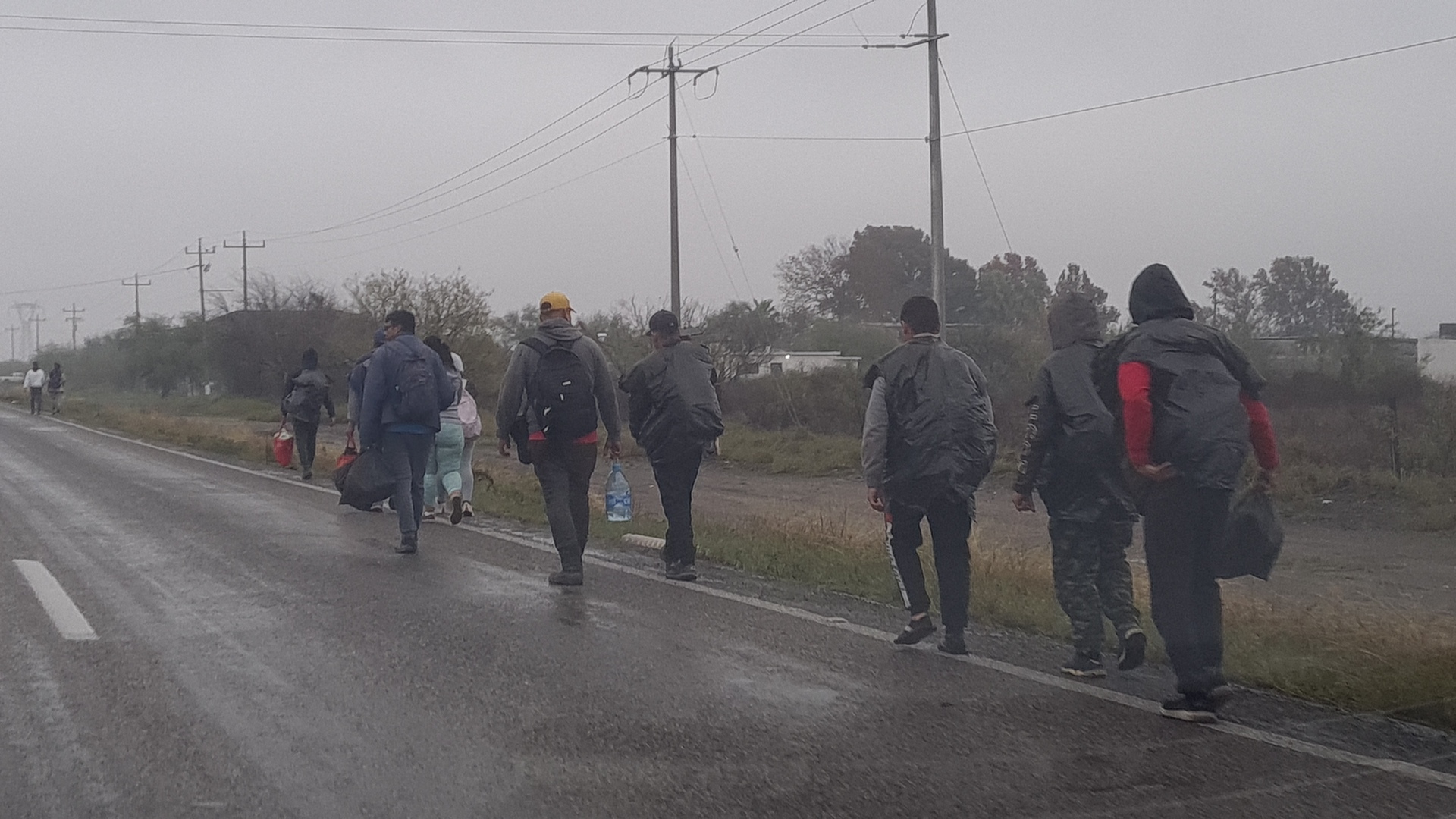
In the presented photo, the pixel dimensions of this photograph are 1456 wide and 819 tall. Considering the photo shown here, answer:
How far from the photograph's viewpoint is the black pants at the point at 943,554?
726cm

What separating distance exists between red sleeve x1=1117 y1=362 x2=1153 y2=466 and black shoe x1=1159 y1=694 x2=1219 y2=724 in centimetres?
98

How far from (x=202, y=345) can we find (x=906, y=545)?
69.0 m

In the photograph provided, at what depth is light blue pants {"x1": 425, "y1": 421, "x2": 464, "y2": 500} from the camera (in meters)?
13.0

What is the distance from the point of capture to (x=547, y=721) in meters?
5.72

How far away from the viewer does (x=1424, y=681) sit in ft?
20.3

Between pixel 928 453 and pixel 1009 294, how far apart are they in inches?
1847

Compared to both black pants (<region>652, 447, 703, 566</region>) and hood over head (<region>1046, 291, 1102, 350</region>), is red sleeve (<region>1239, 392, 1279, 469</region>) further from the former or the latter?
black pants (<region>652, 447, 703, 566</region>)

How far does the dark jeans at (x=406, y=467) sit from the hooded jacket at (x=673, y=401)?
2280 millimetres

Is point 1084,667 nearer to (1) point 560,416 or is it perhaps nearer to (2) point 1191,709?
(2) point 1191,709

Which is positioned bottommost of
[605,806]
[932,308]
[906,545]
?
[605,806]

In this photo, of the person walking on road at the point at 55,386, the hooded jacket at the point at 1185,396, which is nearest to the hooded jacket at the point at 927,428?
the hooded jacket at the point at 1185,396

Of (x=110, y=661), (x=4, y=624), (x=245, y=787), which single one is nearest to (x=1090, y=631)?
(x=245, y=787)

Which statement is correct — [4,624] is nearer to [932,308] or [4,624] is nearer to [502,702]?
[502,702]

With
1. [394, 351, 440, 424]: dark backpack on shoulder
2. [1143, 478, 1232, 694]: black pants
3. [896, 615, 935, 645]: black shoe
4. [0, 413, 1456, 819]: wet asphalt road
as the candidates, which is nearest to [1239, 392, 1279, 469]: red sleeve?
[1143, 478, 1232, 694]: black pants
